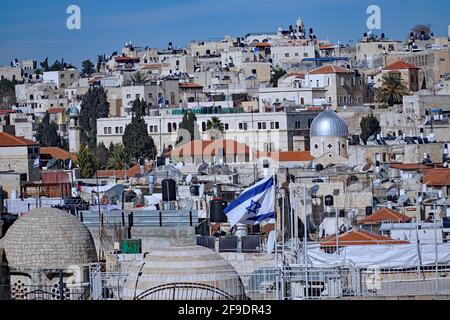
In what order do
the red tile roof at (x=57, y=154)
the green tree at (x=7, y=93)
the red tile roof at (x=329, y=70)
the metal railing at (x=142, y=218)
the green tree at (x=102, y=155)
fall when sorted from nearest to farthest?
the metal railing at (x=142, y=218) < the red tile roof at (x=57, y=154) < the green tree at (x=102, y=155) < the red tile roof at (x=329, y=70) < the green tree at (x=7, y=93)

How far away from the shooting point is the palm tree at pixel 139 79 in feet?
153

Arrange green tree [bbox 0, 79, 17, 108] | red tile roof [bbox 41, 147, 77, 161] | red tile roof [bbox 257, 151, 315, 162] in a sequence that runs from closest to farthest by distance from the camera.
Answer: red tile roof [bbox 257, 151, 315, 162]
red tile roof [bbox 41, 147, 77, 161]
green tree [bbox 0, 79, 17, 108]

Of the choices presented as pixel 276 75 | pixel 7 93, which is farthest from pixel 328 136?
pixel 7 93

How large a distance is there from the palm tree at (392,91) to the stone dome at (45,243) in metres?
29.8

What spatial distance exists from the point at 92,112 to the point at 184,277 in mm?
32448

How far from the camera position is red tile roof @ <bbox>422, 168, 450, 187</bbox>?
836 inches

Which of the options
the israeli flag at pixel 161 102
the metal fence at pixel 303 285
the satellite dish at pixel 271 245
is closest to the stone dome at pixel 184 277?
the metal fence at pixel 303 285

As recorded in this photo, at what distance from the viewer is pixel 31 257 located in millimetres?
11500

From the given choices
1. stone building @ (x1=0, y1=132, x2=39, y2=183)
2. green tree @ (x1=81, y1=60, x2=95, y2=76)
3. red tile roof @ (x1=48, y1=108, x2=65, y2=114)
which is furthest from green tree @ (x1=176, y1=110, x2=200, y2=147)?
green tree @ (x1=81, y1=60, x2=95, y2=76)

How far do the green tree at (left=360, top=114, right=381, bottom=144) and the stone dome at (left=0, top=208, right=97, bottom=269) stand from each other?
23.0 metres

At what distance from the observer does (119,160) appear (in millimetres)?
34188

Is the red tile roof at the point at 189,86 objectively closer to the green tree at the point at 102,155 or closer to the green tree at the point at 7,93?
the green tree at the point at 7,93

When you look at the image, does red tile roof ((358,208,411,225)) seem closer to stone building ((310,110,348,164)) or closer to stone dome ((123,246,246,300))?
stone dome ((123,246,246,300))

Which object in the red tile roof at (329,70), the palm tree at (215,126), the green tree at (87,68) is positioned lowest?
the palm tree at (215,126)
